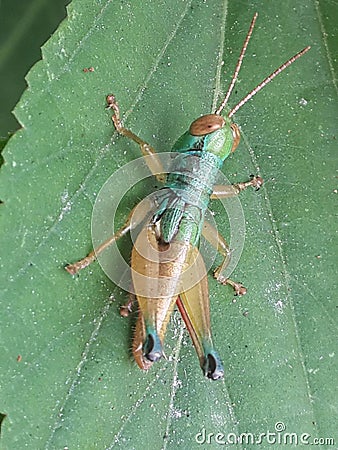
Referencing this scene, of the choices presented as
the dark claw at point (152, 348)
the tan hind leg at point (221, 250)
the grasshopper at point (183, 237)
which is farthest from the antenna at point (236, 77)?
the dark claw at point (152, 348)

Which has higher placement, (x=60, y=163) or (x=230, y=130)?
(x=60, y=163)

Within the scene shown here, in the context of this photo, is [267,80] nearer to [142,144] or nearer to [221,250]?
[142,144]

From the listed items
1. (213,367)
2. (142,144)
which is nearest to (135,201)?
(142,144)

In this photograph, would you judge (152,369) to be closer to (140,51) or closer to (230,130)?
(230,130)

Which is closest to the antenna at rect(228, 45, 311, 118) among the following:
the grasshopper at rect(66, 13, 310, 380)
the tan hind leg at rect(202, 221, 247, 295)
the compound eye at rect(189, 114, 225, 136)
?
the grasshopper at rect(66, 13, 310, 380)

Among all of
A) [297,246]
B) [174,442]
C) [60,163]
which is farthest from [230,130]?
[174,442]
